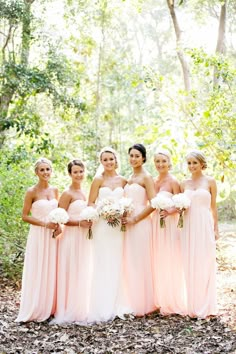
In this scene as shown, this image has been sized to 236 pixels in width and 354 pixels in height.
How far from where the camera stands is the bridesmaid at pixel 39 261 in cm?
630

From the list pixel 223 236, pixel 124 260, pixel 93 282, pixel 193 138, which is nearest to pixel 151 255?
pixel 124 260

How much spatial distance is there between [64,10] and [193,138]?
6.40 m

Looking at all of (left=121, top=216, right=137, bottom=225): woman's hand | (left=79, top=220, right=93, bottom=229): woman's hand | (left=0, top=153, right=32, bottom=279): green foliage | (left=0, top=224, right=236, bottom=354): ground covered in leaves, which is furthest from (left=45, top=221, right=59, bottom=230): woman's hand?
(left=0, top=153, right=32, bottom=279): green foliage

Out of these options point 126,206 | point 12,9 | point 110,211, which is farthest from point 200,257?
point 12,9

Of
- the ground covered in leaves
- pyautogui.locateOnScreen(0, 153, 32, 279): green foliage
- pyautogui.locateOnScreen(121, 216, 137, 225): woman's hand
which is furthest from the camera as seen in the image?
pyautogui.locateOnScreen(0, 153, 32, 279): green foliage

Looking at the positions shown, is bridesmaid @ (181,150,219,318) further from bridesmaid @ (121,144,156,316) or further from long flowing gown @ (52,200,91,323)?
long flowing gown @ (52,200,91,323)

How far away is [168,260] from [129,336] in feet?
4.03

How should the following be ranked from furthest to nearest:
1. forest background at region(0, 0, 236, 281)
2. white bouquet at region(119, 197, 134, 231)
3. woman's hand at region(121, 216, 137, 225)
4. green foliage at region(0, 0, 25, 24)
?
green foliage at region(0, 0, 25, 24), forest background at region(0, 0, 236, 281), woman's hand at region(121, 216, 137, 225), white bouquet at region(119, 197, 134, 231)

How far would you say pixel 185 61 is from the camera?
39.7 ft

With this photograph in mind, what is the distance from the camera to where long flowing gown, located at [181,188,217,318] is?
20.2 feet

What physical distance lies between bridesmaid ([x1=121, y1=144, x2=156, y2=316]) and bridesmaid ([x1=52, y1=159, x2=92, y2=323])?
0.56m

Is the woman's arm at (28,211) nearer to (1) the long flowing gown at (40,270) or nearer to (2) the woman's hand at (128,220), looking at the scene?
(1) the long flowing gown at (40,270)

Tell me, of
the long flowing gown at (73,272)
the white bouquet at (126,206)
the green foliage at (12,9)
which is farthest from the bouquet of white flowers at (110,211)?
the green foliage at (12,9)

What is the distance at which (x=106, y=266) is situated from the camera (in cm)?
636
